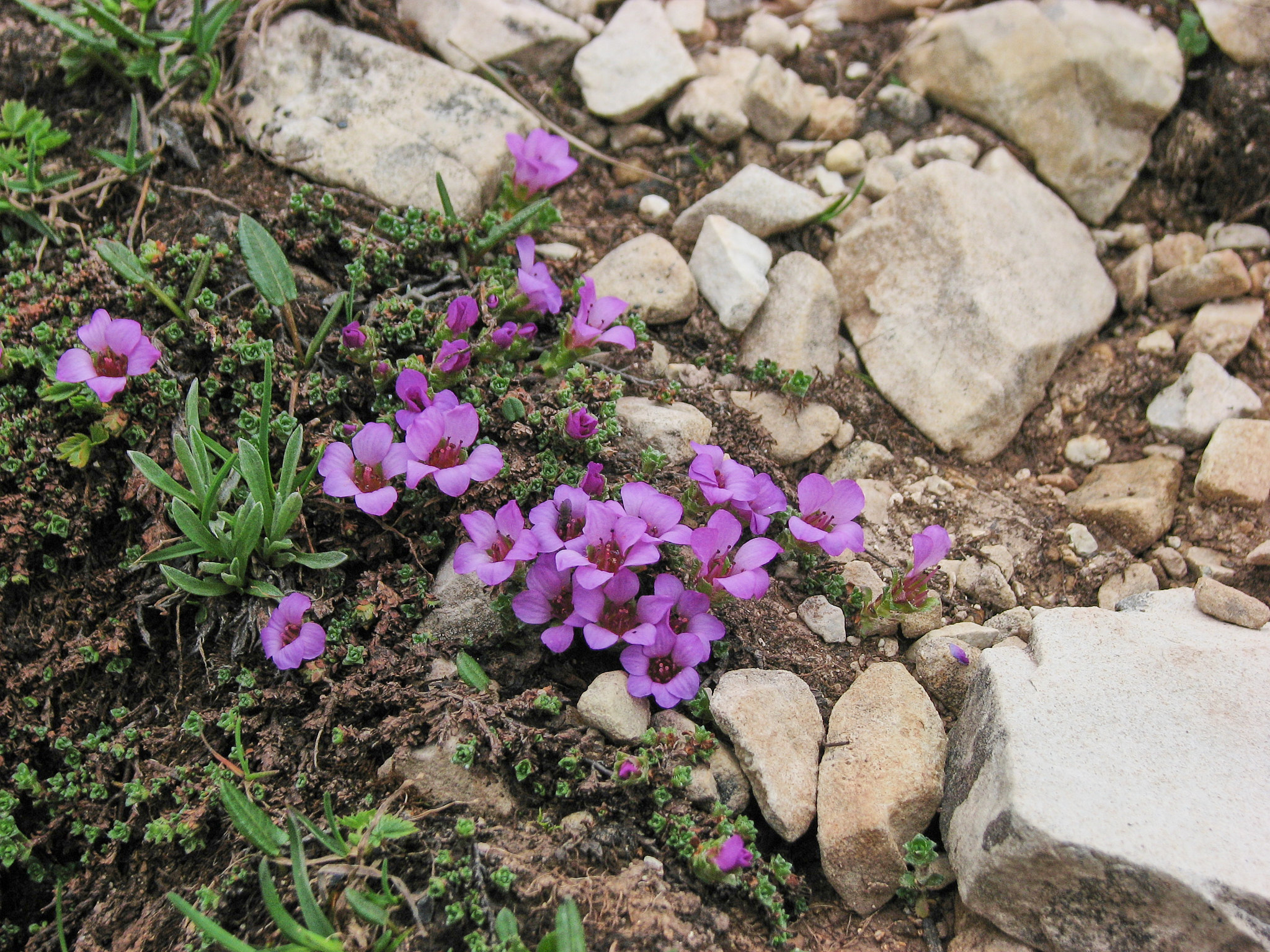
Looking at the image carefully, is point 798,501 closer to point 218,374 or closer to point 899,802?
point 899,802

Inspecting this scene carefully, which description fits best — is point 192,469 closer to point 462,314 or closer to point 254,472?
point 254,472

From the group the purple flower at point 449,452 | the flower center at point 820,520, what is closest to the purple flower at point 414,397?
the purple flower at point 449,452

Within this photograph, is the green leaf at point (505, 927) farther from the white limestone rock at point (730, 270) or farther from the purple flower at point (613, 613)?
the white limestone rock at point (730, 270)

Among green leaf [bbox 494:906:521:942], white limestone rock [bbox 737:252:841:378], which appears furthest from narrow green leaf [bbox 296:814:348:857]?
white limestone rock [bbox 737:252:841:378]

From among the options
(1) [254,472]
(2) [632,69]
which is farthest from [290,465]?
(2) [632,69]

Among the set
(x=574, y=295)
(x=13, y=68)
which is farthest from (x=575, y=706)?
(x=13, y=68)
